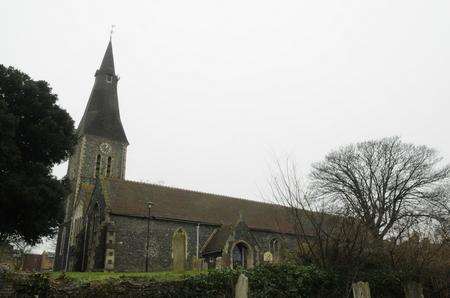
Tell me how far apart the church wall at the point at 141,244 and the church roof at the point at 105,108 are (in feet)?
57.4

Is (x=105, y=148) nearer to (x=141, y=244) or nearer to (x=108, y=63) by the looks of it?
(x=108, y=63)

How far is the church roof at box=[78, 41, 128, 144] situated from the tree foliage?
15.2 m

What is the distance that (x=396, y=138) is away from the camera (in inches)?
1281

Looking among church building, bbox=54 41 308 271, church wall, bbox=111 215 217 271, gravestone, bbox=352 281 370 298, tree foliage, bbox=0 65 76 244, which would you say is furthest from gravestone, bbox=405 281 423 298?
tree foliage, bbox=0 65 76 244

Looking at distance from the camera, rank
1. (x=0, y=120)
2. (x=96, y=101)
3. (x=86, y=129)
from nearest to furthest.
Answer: (x=0, y=120)
(x=86, y=129)
(x=96, y=101)

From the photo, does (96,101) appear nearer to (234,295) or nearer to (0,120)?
(0,120)

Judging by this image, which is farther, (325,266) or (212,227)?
(212,227)

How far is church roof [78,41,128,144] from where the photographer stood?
43.2 m

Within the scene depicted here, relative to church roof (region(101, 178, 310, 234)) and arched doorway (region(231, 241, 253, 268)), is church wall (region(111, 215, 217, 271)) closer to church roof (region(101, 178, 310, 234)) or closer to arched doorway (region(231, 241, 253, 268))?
church roof (region(101, 178, 310, 234))

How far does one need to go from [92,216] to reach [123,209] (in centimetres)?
339

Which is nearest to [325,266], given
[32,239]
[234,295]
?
[234,295]

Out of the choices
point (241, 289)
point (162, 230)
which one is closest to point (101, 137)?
point (162, 230)

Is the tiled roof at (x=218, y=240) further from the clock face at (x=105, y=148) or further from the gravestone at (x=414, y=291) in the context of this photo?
the clock face at (x=105, y=148)

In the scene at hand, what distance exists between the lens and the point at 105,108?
44.9m
